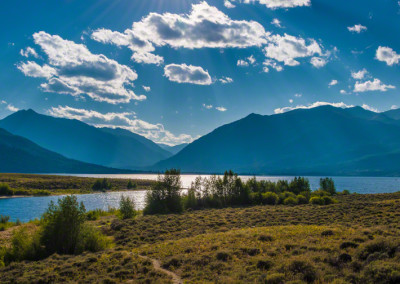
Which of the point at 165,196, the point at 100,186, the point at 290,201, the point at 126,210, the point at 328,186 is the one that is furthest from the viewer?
the point at 100,186

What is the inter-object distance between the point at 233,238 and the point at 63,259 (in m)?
14.9

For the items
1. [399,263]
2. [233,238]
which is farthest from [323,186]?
[399,263]

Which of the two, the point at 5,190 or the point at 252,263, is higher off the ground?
the point at 252,263

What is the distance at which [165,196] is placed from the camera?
62938mm

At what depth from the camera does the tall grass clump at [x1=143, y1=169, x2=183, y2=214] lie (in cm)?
6088

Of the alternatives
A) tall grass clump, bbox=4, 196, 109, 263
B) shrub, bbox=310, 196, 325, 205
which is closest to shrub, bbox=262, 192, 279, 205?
shrub, bbox=310, 196, 325, 205

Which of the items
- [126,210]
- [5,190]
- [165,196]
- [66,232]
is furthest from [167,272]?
[5,190]

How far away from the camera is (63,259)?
72.6 feet

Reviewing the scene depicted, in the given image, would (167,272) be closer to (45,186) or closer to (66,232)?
(66,232)

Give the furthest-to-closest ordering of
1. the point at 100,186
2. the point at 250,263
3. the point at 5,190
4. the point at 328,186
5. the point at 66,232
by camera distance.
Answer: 1. the point at 100,186
2. the point at 5,190
3. the point at 328,186
4. the point at 66,232
5. the point at 250,263

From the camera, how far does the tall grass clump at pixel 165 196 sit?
60.9m

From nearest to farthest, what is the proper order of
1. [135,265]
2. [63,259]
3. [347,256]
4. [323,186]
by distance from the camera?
1. [347,256]
2. [135,265]
3. [63,259]
4. [323,186]

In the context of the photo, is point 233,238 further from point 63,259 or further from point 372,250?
point 63,259

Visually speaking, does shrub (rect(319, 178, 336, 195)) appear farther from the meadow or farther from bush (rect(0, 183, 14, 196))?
bush (rect(0, 183, 14, 196))
